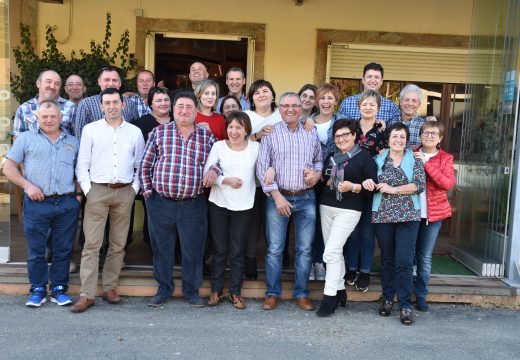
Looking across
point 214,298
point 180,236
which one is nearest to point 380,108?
point 180,236

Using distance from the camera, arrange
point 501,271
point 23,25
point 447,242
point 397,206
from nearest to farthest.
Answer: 1. point 397,206
2. point 501,271
3. point 447,242
4. point 23,25

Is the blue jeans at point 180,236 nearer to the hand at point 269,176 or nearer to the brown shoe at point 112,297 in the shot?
the brown shoe at point 112,297

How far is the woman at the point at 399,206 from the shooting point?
14.3 ft

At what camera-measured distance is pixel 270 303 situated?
4.71 meters

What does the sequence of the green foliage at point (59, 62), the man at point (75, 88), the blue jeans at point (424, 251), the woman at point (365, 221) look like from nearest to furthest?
the woman at point (365, 221) → the blue jeans at point (424, 251) → the man at point (75, 88) → the green foliage at point (59, 62)

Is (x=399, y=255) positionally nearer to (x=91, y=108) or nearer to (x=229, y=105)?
(x=229, y=105)

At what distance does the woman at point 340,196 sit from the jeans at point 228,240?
68cm

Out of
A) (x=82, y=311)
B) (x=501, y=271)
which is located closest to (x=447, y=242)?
(x=501, y=271)

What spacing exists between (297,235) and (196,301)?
1.04 metres

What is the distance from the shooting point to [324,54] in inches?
320

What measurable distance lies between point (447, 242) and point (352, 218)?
3.03 m

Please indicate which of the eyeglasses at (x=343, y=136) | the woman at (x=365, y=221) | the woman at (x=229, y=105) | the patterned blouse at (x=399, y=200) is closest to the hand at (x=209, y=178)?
the woman at (x=229, y=105)

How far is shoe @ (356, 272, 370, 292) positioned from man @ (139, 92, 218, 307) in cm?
142

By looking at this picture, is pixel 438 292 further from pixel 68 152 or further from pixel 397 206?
pixel 68 152
